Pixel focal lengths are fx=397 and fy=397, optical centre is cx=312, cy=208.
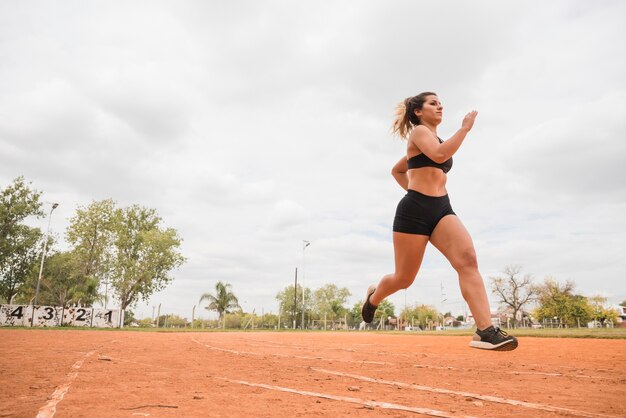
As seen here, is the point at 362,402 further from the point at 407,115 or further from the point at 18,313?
the point at 18,313

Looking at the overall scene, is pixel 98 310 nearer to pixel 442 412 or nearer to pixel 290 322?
pixel 442 412

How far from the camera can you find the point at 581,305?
53875 millimetres

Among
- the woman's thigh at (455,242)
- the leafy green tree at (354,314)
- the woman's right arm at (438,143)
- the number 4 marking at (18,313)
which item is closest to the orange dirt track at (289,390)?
the woman's thigh at (455,242)

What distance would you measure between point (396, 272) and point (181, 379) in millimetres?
2060

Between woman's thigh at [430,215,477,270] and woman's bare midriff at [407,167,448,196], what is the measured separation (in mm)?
226

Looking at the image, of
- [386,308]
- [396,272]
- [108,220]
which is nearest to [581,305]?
[386,308]

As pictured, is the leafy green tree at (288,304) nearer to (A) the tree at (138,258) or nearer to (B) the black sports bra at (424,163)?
(A) the tree at (138,258)

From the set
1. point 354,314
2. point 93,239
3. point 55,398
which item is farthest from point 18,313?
point 354,314

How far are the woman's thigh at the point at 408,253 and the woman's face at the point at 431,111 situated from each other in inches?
40.1

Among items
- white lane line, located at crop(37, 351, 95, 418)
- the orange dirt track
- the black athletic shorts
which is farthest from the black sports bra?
white lane line, located at crop(37, 351, 95, 418)

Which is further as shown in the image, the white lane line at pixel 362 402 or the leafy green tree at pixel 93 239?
the leafy green tree at pixel 93 239

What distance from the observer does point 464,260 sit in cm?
289

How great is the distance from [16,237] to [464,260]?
149 feet

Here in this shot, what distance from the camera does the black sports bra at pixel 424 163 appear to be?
120 inches
